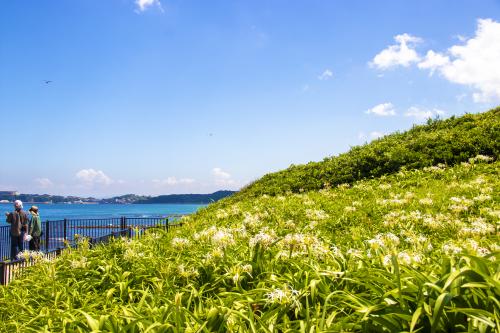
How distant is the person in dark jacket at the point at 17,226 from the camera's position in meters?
14.7

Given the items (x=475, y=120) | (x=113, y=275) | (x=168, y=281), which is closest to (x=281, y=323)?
(x=168, y=281)

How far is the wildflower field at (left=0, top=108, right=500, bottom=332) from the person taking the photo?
2596 millimetres

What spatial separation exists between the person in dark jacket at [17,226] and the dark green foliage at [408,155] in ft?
30.6

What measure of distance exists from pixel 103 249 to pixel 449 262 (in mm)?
4900

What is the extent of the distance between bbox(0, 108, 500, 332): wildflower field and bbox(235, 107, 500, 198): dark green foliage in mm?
8063

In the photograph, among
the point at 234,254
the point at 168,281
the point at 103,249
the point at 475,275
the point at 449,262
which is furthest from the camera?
the point at 103,249

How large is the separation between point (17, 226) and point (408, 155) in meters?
14.9

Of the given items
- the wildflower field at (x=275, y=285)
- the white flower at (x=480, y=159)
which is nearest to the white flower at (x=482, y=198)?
the wildflower field at (x=275, y=285)

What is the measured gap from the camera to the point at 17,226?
48.4 ft

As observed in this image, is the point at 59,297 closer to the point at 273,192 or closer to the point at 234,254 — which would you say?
the point at 234,254

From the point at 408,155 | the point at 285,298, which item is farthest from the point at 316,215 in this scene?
the point at 408,155

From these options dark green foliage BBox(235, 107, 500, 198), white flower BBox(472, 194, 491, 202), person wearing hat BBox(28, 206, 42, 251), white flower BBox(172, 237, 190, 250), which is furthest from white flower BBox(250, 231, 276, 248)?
person wearing hat BBox(28, 206, 42, 251)

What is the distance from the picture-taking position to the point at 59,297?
460cm

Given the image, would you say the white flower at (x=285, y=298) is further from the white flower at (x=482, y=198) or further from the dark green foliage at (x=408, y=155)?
the dark green foliage at (x=408, y=155)
